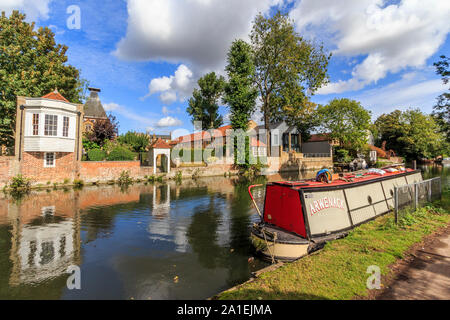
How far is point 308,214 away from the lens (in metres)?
6.45

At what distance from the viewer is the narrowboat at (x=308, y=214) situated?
6.30 metres

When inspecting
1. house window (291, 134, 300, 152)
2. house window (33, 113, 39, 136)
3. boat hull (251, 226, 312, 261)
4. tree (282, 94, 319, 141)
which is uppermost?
tree (282, 94, 319, 141)

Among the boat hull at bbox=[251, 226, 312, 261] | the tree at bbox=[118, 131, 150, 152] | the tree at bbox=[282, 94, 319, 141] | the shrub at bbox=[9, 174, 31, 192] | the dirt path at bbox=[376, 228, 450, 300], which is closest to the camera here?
the dirt path at bbox=[376, 228, 450, 300]

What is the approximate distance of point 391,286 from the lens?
410 cm

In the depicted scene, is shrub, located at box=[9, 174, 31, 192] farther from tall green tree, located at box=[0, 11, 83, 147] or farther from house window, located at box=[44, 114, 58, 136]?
tall green tree, located at box=[0, 11, 83, 147]

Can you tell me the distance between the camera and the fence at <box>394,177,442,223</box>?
7.70 metres

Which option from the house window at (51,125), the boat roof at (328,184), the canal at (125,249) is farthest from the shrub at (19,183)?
the boat roof at (328,184)

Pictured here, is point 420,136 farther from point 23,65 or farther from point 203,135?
point 23,65

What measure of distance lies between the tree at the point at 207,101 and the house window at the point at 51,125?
2837cm

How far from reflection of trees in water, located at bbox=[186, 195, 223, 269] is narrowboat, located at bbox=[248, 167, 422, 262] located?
56.9 inches

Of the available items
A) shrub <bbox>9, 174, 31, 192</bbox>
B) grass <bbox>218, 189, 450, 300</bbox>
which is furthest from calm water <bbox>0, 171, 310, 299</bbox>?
shrub <bbox>9, 174, 31, 192</bbox>

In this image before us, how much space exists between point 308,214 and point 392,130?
5900cm

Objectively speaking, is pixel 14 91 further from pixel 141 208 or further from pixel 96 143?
pixel 141 208
